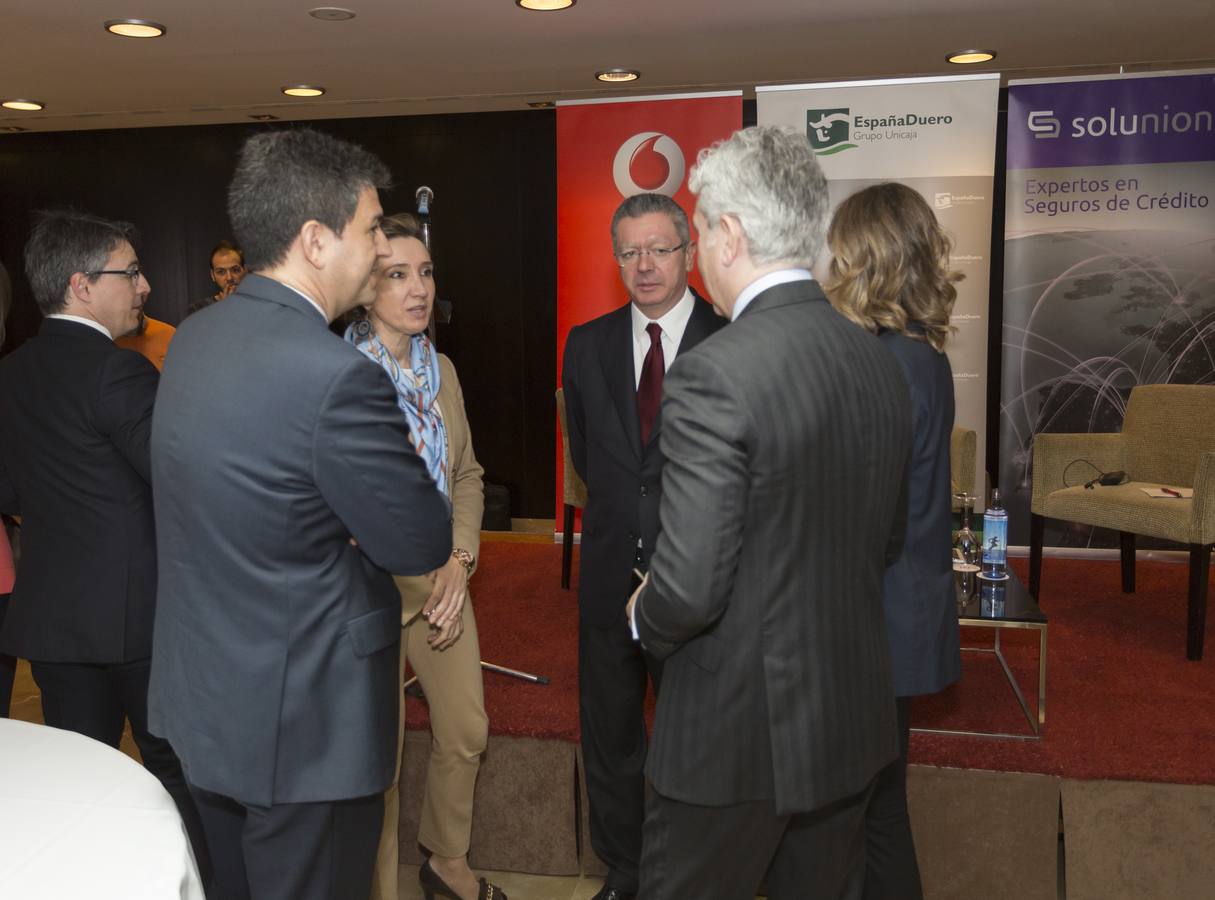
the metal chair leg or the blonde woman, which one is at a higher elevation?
the blonde woman

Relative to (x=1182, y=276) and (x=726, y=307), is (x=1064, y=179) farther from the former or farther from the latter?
(x=726, y=307)

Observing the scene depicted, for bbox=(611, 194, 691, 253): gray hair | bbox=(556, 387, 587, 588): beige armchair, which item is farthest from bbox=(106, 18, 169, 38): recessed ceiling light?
bbox=(611, 194, 691, 253): gray hair

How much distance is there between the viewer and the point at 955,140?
Result: 5152 millimetres

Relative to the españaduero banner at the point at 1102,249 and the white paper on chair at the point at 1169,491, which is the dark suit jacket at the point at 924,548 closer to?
the white paper on chair at the point at 1169,491

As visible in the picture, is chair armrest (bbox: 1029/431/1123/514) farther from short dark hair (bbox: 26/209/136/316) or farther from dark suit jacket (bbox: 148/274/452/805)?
short dark hair (bbox: 26/209/136/316)

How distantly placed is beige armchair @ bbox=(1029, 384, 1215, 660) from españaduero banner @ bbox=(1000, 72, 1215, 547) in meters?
0.53

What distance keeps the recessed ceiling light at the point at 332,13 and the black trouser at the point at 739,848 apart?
3855 mm

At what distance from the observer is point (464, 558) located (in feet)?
8.48

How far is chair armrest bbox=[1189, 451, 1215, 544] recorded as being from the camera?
155 inches

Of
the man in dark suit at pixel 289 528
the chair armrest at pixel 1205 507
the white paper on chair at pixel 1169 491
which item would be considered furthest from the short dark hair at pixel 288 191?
the white paper on chair at pixel 1169 491

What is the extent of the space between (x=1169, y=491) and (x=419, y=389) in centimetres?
338

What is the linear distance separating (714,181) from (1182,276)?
15.3 feet

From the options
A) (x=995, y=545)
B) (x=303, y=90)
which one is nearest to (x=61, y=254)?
(x=995, y=545)

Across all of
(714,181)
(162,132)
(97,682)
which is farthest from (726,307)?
(162,132)
